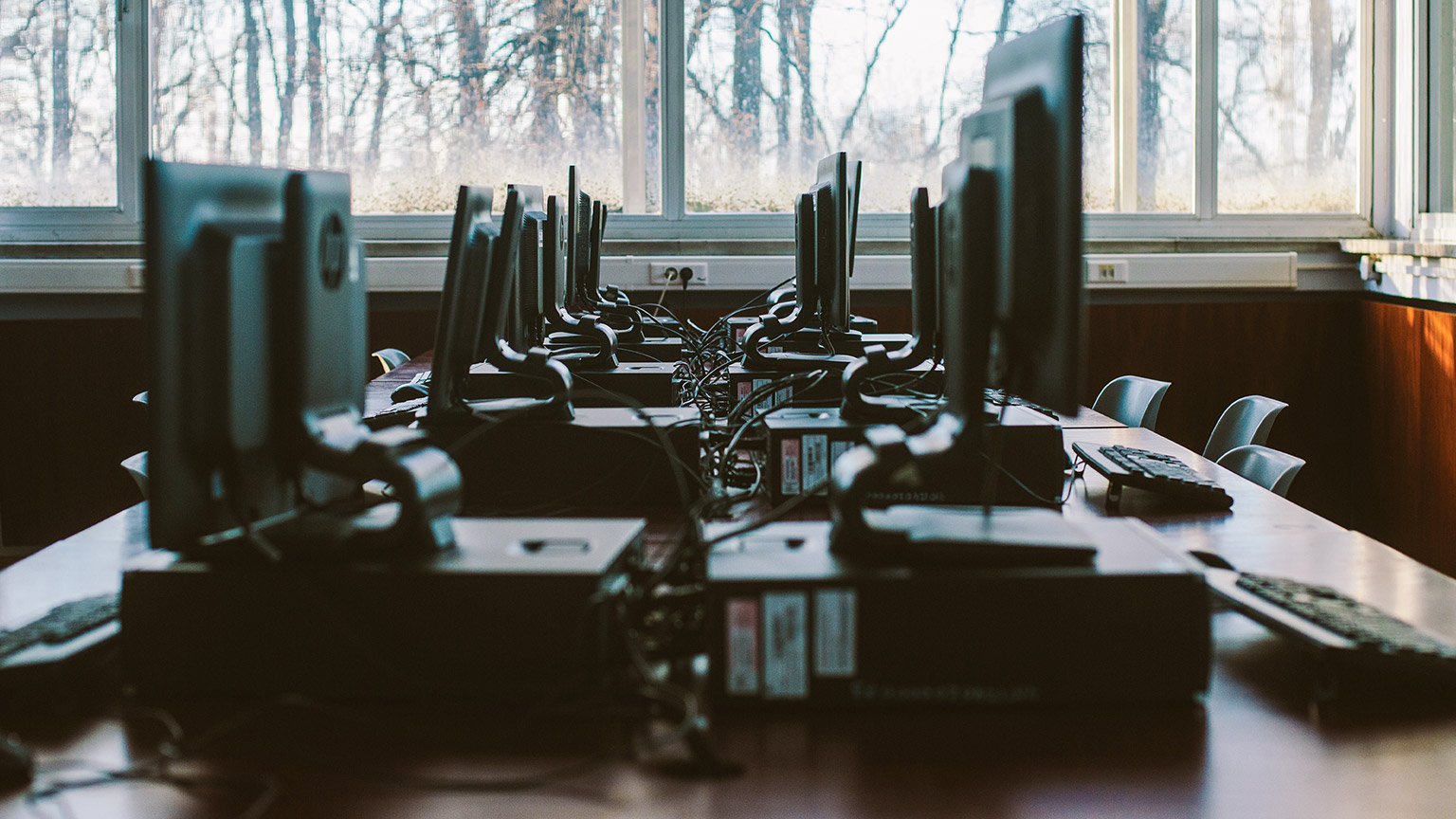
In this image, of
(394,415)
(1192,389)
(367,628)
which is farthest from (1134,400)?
(367,628)

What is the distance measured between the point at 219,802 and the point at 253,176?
1.88ft

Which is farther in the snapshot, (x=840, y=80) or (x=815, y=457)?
(x=840, y=80)

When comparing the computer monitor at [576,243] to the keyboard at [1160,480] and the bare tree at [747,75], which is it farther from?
the keyboard at [1160,480]

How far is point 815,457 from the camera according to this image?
1.84 m

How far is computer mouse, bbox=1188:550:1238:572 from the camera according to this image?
4.59 ft

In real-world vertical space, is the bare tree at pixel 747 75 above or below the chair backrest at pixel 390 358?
above

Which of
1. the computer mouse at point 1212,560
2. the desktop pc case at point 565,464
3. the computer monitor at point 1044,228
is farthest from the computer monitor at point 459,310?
the computer mouse at point 1212,560

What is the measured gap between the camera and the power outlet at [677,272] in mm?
4707

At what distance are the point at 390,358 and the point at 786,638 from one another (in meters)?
3.45

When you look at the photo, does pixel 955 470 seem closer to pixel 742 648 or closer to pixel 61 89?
pixel 742 648

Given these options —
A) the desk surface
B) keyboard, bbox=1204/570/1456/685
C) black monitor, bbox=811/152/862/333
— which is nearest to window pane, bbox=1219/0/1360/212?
black monitor, bbox=811/152/862/333

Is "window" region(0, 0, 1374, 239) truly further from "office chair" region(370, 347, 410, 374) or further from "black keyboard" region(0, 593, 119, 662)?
"black keyboard" region(0, 593, 119, 662)

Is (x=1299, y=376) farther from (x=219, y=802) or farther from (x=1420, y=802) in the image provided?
(x=219, y=802)

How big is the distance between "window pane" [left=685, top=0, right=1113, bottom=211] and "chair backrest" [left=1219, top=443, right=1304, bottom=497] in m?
2.43
